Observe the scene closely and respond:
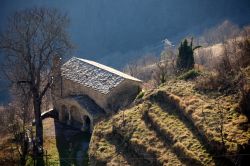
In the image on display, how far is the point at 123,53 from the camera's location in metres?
188

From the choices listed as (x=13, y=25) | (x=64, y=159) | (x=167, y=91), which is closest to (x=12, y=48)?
(x=13, y=25)

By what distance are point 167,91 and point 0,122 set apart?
19.5m

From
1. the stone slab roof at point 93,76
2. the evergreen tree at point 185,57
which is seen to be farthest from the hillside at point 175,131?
the evergreen tree at point 185,57

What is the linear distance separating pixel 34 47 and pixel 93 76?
27.6 ft

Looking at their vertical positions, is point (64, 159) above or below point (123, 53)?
below

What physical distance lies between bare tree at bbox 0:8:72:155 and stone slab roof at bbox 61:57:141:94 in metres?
5.29

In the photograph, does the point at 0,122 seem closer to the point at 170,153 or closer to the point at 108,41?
the point at 170,153

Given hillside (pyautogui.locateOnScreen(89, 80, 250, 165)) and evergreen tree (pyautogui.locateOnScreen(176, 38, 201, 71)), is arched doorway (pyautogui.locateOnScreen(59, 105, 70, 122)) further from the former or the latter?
evergreen tree (pyautogui.locateOnScreen(176, 38, 201, 71))

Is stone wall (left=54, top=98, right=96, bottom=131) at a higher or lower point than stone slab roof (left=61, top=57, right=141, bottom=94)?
lower

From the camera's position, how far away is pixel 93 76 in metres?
44.2

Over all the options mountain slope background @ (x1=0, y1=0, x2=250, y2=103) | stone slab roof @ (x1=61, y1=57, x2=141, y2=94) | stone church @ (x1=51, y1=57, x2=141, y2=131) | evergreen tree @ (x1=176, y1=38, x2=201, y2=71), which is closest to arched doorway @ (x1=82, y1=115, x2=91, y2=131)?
stone church @ (x1=51, y1=57, x2=141, y2=131)

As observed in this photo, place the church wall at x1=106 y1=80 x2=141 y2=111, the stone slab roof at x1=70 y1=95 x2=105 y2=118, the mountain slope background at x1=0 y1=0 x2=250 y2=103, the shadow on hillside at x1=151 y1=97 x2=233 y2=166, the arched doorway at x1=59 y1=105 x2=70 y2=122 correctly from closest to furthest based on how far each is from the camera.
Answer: the shadow on hillside at x1=151 y1=97 x2=233 y2=166, the stone slab roof at x1=70 y1=95 x2=105 y2=118, the church wall at x1=106 y1=80 x2=141 y2=111, the arched doorway at x1=59 y1=105 x2=70 y2=122, the mountain slope background at x1=0 y1=0 x2=250 y2=103

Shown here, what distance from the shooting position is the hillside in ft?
81.3

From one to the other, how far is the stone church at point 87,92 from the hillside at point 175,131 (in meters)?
6.13
